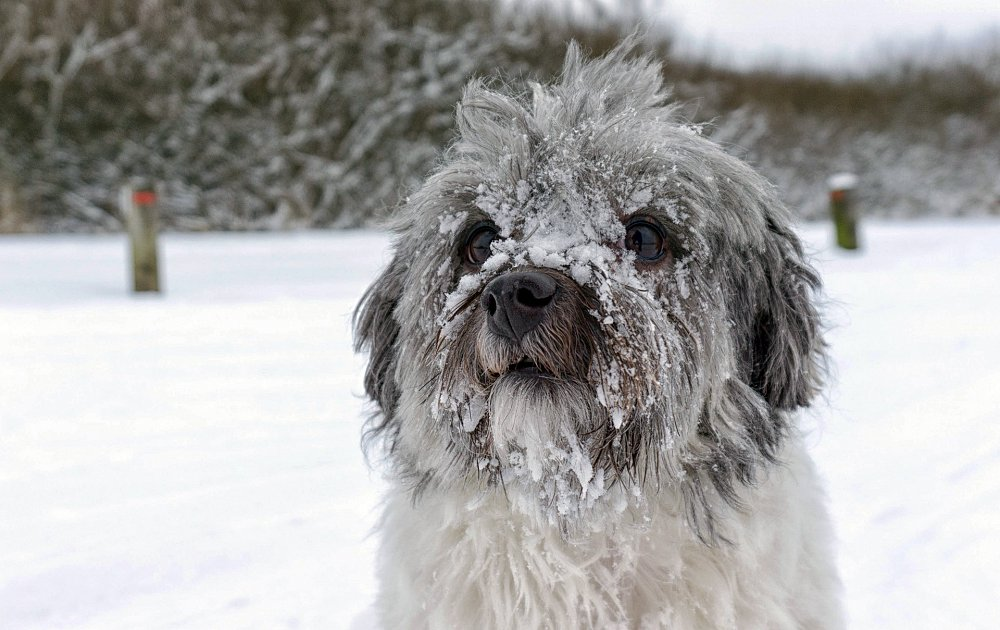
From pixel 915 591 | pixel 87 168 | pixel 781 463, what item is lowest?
pixel 915 591

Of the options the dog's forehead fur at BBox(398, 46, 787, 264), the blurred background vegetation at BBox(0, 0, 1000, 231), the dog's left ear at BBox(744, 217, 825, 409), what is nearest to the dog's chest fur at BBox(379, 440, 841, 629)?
the dog's left ear at BBox(744, 217, 825, 409)

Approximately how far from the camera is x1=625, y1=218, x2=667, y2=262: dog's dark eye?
1966 mm

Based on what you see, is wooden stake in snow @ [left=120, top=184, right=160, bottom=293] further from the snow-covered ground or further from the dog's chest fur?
the dog's chest fur

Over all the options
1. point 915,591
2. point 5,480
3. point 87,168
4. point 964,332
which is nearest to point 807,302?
point 915,591

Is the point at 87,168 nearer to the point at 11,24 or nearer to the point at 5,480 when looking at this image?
the point at 11,24

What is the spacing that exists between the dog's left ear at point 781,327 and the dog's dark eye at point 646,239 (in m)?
0.28

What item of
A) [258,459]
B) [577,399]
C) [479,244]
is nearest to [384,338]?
[479,244]

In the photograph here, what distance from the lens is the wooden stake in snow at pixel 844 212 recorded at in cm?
1051

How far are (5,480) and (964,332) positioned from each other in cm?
599

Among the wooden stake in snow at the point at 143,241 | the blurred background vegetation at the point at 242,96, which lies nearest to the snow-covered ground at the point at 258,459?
the wooden stake in snow at the point at 143,241

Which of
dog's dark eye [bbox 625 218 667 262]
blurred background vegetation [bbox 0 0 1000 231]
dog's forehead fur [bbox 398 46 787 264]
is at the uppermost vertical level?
blurred background vegetation [bbox 0 0 1000 231]

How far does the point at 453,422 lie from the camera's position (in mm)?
1916

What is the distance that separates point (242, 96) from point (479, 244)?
31.7 ft

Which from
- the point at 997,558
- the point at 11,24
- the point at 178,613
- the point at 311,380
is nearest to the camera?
the point at 178,613
